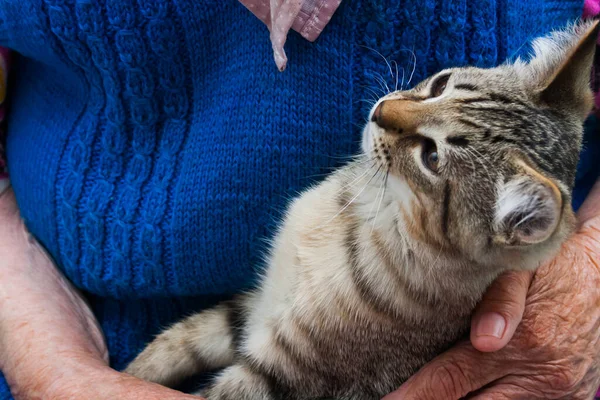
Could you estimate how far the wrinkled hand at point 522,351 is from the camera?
37.4 inches

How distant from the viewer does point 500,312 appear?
95 cm

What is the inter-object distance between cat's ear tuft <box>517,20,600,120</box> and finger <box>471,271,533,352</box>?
339mm

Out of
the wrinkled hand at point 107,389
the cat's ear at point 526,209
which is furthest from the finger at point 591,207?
the wrinkled hand at point 107,389

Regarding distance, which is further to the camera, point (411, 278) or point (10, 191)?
point (10, 191)

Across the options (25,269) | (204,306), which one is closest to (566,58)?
(204,306)

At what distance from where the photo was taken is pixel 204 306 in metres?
1.33

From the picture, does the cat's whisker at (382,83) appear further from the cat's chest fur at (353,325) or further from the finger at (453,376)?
the finger at (453,376)

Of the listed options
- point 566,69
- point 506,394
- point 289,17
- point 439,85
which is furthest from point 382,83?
point 506,394

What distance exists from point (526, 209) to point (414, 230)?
24 cm

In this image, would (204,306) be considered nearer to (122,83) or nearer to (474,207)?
(122,83)

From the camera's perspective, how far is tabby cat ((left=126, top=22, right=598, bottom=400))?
0.87 meters

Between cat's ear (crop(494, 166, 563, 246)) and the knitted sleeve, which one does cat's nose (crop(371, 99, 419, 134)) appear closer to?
cat's ear (crop(494, 166, 563, 246))

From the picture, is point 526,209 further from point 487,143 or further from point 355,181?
point 355,181

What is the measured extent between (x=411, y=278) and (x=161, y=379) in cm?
63
